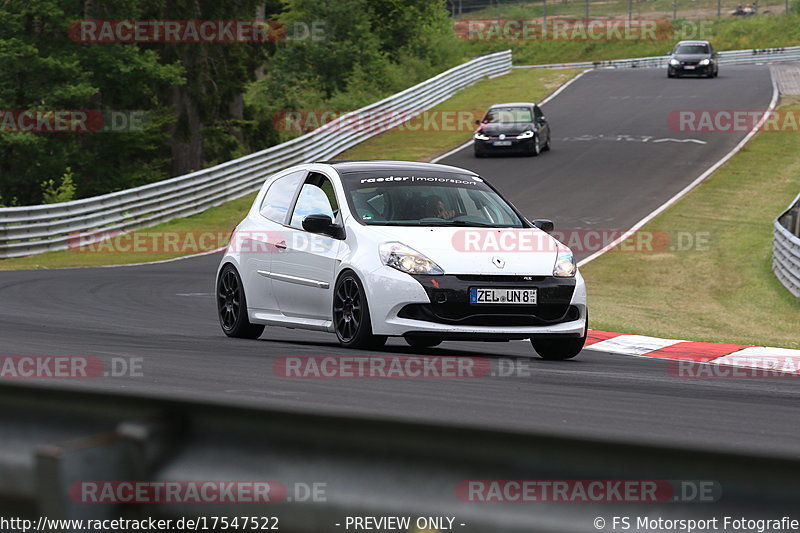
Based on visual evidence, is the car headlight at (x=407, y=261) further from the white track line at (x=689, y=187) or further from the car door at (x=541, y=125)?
the car door at (x=541, y=125)

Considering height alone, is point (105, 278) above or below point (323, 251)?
below

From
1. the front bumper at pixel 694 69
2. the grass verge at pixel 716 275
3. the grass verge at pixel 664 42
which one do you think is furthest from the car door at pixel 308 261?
the grass verge at pixel 664 42

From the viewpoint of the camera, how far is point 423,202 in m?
10.3

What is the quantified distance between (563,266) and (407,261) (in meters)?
1.29

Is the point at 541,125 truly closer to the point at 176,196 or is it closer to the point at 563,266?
the point at 176,196

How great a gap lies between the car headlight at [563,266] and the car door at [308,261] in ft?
5.85

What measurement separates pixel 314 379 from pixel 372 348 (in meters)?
1.78

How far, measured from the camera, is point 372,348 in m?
9.44

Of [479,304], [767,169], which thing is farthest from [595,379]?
[767,169]

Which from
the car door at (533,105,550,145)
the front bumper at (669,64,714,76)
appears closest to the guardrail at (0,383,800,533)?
the car door at (533,105,550,145)

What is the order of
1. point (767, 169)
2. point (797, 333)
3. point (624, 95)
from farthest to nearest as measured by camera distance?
1. point (624, 95)
2. point (767, 169)
3. point (797, 333)

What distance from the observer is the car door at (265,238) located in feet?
35.1

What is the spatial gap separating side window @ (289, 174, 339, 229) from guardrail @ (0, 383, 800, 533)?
7.25 m

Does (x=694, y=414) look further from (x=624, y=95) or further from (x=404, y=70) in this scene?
(x=404, y=70)
